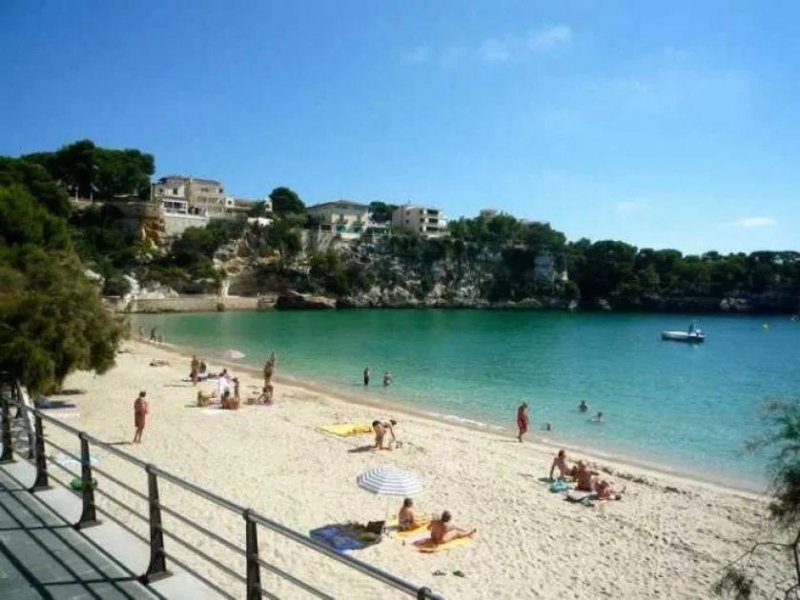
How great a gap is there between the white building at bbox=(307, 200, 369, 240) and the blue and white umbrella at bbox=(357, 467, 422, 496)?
10687cm

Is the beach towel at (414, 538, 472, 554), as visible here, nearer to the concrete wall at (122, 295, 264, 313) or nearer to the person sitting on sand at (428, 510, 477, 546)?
the person sitting on sand at (428, 510, 477, 546)

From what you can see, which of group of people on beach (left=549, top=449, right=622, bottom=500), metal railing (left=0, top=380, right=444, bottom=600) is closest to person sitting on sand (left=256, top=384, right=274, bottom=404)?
group of people on beach (left=549, top=449, right=622, bottom=500)

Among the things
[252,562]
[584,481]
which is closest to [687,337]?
[584,481]

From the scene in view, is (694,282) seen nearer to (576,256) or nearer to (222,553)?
(576,256)

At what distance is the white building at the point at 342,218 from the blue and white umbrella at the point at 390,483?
351ft

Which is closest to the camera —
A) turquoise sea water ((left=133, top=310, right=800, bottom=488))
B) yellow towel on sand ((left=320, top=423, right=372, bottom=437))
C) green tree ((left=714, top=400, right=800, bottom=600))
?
green tree ((left=714, top=400, right=800, bottom=600))

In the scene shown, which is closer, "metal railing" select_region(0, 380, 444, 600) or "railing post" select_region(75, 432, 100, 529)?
"metal railing" select_region(0, 380, 444, 600)

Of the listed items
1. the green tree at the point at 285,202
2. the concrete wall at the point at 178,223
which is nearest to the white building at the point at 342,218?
the green tree at the point at 285,202

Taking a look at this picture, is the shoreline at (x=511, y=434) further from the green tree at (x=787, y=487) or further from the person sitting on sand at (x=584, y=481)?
the green tree at (x=787, y=487)

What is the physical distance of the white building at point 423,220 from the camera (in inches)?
5177

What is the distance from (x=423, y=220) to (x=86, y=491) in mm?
128198

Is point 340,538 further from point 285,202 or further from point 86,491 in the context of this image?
point 285,202

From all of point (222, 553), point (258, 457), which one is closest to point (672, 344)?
point (258, 457)

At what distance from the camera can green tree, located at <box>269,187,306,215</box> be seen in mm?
130750
